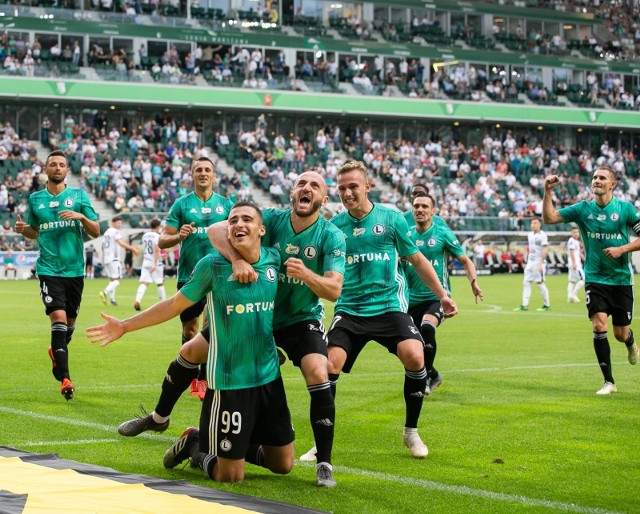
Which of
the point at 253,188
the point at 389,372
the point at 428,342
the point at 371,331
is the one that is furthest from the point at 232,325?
the point at 253,188

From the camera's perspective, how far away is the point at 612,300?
12234 mm

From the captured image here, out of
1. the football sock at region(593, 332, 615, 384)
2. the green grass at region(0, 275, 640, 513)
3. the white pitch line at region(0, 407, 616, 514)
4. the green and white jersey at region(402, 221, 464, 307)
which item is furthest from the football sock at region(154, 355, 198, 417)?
the football sock at region(593, 332, 615, 384)

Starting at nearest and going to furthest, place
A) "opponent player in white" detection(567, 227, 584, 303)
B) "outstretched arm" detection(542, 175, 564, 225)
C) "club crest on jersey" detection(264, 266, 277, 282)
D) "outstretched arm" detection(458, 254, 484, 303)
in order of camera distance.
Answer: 1. "club crest on jersey" detection(264, 266, 277, 282)
2. "outstretched arm" detection(458, 254, 484, 303)
3. "outstretched arm" detection(542, 175, 564, 225)
4. "opponent player in white" detection(567, 227, 584, 303)

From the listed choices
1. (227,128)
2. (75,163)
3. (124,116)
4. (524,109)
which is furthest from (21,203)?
(524,109)

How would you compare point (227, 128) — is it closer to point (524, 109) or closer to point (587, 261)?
point (524, 109)

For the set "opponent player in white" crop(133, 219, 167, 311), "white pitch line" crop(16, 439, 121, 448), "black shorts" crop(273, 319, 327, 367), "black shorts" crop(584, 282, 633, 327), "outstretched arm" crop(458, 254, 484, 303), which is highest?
"black shorts" crop(273, 319, 327, 367)

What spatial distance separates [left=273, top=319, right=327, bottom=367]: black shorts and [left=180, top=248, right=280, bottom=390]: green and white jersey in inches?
22.3

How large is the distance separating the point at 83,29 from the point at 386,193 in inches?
650

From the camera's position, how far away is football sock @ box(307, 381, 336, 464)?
7375 mm

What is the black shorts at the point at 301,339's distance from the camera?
7793 millimetres

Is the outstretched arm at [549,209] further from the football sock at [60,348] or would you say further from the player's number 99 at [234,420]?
the player's number 99 at [234,420]

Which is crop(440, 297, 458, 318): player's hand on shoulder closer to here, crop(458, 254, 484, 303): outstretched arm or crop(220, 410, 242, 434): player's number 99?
crop(458, 254, 484, 303): outstretched arm

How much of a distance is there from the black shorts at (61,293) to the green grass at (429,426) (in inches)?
36.3

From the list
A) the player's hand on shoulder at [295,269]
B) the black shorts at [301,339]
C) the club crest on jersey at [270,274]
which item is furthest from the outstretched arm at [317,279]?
the black shorts at [301,339]
